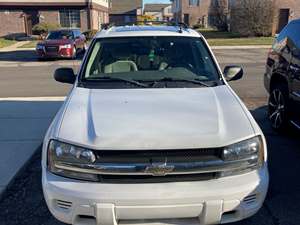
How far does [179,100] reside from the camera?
11.9ft

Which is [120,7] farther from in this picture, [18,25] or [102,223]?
[102,223]

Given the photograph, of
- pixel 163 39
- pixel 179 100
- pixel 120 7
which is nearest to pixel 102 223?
pixel 179 100

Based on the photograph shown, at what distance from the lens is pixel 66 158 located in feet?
9.77

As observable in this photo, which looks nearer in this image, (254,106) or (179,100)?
(179,100)

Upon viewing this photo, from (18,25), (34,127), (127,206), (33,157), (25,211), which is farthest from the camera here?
(18,25)

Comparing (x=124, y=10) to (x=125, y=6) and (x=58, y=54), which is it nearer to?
(x=125, y=6)

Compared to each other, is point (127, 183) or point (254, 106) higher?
point (127, 183)

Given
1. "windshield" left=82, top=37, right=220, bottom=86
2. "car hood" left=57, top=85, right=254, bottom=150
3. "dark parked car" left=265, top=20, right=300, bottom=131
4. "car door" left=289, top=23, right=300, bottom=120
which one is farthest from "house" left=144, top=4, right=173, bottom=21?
"car hood" left=57, top=85, right=254, bottom=150

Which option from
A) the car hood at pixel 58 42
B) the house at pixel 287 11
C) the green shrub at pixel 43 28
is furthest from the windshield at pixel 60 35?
the house at pixel 287 11

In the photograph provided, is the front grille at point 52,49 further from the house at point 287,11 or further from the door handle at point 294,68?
the house at point 287,11

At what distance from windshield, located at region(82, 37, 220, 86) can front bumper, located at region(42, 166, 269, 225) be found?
5.17 feet

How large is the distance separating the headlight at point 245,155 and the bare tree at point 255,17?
29.2 meters

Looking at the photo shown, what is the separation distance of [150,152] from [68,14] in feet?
122

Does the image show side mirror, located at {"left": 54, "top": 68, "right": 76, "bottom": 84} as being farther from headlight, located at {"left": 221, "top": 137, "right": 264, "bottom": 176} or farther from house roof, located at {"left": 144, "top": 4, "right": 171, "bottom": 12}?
house roof, located at {"left": 144, "top": 4, "right": 171, "bottom": 12}
